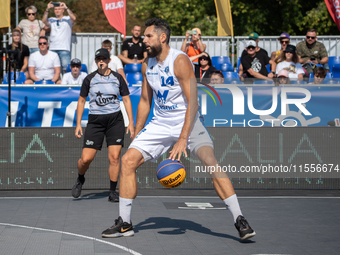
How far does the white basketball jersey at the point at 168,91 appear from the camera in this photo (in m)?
5.86

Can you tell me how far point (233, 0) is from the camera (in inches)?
1210

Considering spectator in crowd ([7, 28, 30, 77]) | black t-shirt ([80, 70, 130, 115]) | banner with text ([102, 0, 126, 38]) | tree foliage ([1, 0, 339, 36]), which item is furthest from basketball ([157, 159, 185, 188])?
tree foliage ([1, 0, 339, 36])

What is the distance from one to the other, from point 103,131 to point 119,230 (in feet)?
9.39

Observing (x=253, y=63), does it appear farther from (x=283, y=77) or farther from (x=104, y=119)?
(x=104, y=119)

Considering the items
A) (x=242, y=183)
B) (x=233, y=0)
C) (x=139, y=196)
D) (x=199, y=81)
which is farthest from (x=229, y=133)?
(x=233, y=0)

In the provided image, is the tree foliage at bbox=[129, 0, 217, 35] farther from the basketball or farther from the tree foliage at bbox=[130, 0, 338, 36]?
the basketball

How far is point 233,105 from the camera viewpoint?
11953mm

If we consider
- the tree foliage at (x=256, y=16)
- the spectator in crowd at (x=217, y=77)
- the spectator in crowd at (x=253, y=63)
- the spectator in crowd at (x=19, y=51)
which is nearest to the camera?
the spectator in crowd at (x=217, y=77)

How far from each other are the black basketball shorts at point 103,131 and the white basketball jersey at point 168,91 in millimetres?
2538

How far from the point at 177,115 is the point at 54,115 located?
6717 millimetres

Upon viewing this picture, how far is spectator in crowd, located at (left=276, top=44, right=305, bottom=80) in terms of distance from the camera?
42.9 ft

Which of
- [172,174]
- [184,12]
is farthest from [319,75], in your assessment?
[184,12]

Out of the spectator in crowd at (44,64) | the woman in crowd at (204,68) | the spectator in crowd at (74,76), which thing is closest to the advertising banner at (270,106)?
the woman in crowd at (204,68)

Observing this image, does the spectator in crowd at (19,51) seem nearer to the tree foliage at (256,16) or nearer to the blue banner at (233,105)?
the blue banner at (233,105)
